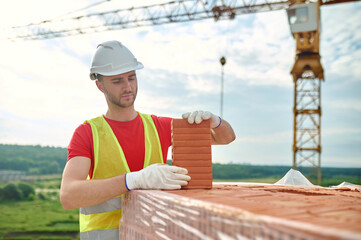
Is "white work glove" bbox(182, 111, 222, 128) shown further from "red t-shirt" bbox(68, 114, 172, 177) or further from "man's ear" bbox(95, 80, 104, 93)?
"man's ear" bbox(95, 80, 104, 93)

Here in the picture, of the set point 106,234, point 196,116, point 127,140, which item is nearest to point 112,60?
point 127,140

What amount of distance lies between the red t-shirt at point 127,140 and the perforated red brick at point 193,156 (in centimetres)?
90

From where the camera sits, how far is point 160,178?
262cm

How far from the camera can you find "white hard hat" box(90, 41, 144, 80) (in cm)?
344

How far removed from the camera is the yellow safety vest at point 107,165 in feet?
10.1

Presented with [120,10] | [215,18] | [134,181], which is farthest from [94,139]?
[120,10]

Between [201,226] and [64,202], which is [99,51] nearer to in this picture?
[64,202]

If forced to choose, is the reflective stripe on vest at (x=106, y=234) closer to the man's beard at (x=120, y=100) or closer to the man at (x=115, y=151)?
the man at (x=115, y=151)

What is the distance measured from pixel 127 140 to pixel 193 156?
3.38ft

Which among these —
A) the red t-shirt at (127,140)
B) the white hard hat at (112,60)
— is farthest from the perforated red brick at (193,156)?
the white hard hat at (112,60)

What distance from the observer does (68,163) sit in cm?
314

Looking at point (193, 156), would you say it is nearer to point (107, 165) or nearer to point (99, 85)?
point (107, 165)

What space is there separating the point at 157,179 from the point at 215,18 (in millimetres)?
27079

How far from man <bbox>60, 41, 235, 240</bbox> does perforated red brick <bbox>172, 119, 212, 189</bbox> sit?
85 millimetres
